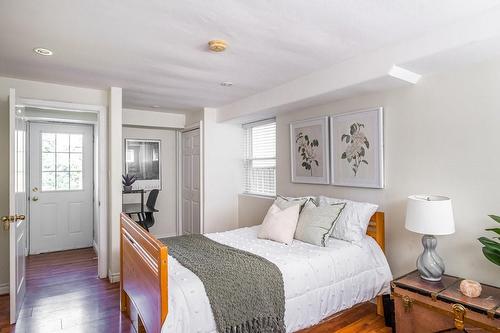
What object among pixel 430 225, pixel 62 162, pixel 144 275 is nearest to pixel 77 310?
pixel 144 275

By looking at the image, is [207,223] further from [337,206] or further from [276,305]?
[276,305]

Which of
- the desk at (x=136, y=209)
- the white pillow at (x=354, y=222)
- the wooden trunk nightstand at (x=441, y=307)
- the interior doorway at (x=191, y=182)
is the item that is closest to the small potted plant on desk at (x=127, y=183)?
the desk at (x=136, y=209)

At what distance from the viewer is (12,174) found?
8.45ft

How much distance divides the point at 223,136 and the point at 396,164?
109 inches

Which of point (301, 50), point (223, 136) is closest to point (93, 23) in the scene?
point (301, 50)

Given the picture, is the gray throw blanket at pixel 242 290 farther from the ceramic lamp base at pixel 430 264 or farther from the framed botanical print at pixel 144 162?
the framed botanical print at pixel 144 162

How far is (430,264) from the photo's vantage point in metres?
2.21

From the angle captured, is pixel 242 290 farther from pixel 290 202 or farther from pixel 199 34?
pixel 199 34

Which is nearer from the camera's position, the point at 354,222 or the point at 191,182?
the point at 354,222

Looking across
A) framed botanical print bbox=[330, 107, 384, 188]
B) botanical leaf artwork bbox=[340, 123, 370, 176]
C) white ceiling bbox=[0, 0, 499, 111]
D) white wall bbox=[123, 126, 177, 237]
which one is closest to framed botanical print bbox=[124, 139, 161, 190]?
white wall bbox=[123, 126, 177, 237]

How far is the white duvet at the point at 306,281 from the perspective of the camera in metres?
1.73

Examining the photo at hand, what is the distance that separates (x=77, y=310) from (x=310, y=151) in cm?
291

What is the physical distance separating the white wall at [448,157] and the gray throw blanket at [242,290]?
4.58 ft

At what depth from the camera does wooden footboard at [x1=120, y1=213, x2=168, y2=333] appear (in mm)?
1641
